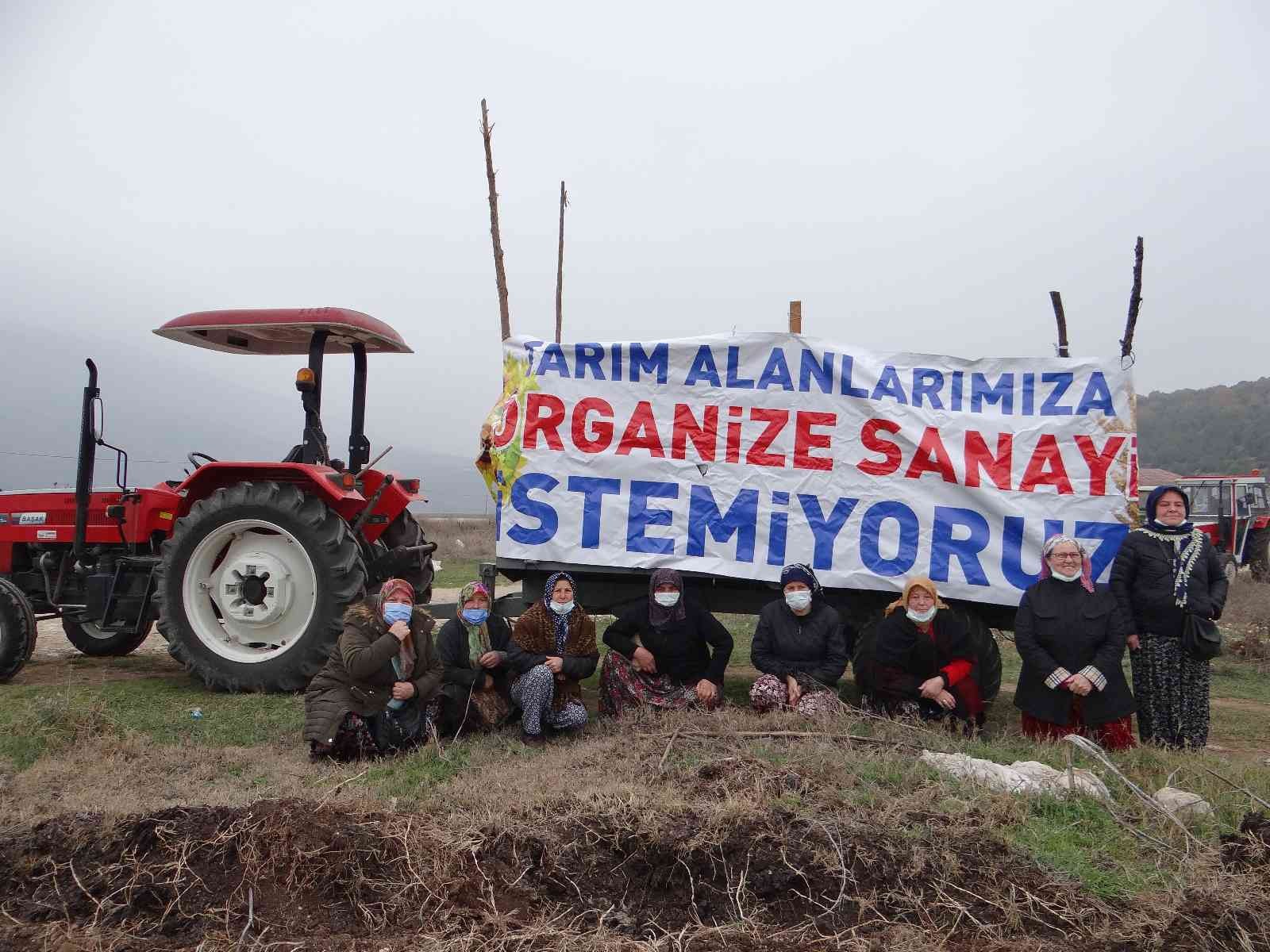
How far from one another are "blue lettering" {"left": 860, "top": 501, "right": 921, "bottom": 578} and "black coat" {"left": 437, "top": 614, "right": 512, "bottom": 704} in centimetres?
218

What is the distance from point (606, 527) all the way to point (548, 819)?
262 cm

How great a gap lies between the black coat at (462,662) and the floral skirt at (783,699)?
1357 millimetres

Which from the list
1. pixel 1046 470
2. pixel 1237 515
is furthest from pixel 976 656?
pixel 1237 515

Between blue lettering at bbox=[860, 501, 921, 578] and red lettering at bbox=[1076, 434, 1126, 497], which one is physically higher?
red lettering at bbox=[1076, 434, 1126, 497]

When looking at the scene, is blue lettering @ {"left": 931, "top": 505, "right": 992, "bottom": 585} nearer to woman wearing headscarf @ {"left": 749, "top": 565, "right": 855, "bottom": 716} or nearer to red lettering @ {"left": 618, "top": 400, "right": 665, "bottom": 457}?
woman wearing headscarf @ {"left": 749, "top": 565, "right": 855, "bottom": 716}

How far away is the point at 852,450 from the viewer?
5676 millimetres

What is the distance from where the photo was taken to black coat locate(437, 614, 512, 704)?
4977mm

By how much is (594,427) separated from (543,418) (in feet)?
1.06

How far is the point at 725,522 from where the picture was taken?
18.6ft

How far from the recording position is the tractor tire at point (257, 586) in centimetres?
596

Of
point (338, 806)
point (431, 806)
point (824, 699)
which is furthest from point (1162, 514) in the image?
point (338, 806)

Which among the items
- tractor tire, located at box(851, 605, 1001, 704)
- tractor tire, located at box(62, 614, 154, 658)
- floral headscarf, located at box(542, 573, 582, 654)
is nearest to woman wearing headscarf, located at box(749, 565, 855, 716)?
tractor tire, located at box(851, 605, 1001, 704)

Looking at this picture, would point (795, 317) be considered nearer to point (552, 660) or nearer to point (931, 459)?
point (931, 459)

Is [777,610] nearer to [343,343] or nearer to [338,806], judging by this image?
[338,806]
